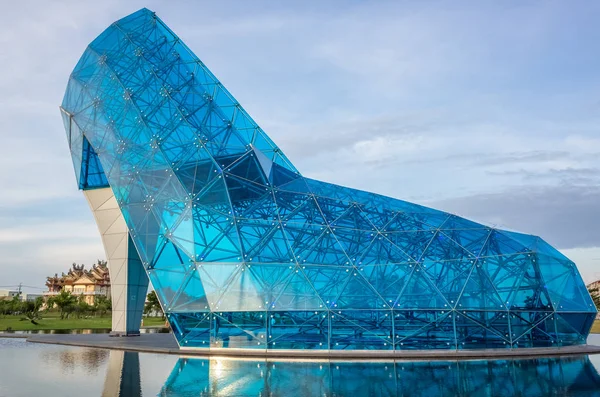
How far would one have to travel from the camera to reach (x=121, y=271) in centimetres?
4147

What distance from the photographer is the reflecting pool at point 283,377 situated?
52.1 feet

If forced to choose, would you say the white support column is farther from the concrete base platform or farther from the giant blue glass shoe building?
the concrete base platform

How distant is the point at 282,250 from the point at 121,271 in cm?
1685

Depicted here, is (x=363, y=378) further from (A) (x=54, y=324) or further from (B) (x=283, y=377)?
(A) (x=54, y=324)

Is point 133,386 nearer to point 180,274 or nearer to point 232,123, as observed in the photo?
point 180,274

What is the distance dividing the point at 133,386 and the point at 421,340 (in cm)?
1772

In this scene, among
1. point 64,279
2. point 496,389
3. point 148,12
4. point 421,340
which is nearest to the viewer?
point 496,389

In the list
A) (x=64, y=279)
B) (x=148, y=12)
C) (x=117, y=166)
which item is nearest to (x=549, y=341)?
(x=117, y=166)

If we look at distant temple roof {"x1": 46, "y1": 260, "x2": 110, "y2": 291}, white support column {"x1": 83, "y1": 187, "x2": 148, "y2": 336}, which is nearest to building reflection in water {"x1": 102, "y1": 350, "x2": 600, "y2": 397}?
white support column {"x1": 83, "y1": 187, "x2": 148, "y2": 336}

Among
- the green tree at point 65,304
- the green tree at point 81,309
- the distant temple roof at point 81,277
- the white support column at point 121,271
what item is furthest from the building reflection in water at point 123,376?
the distant temple roof at point 81,277

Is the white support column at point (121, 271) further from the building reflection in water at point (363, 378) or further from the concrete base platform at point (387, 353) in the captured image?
the building reflection in water at point (363, 378)

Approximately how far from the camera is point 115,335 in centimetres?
4175

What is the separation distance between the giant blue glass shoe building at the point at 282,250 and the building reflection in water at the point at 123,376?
5.08 m

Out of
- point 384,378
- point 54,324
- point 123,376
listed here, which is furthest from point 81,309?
point 384,378
